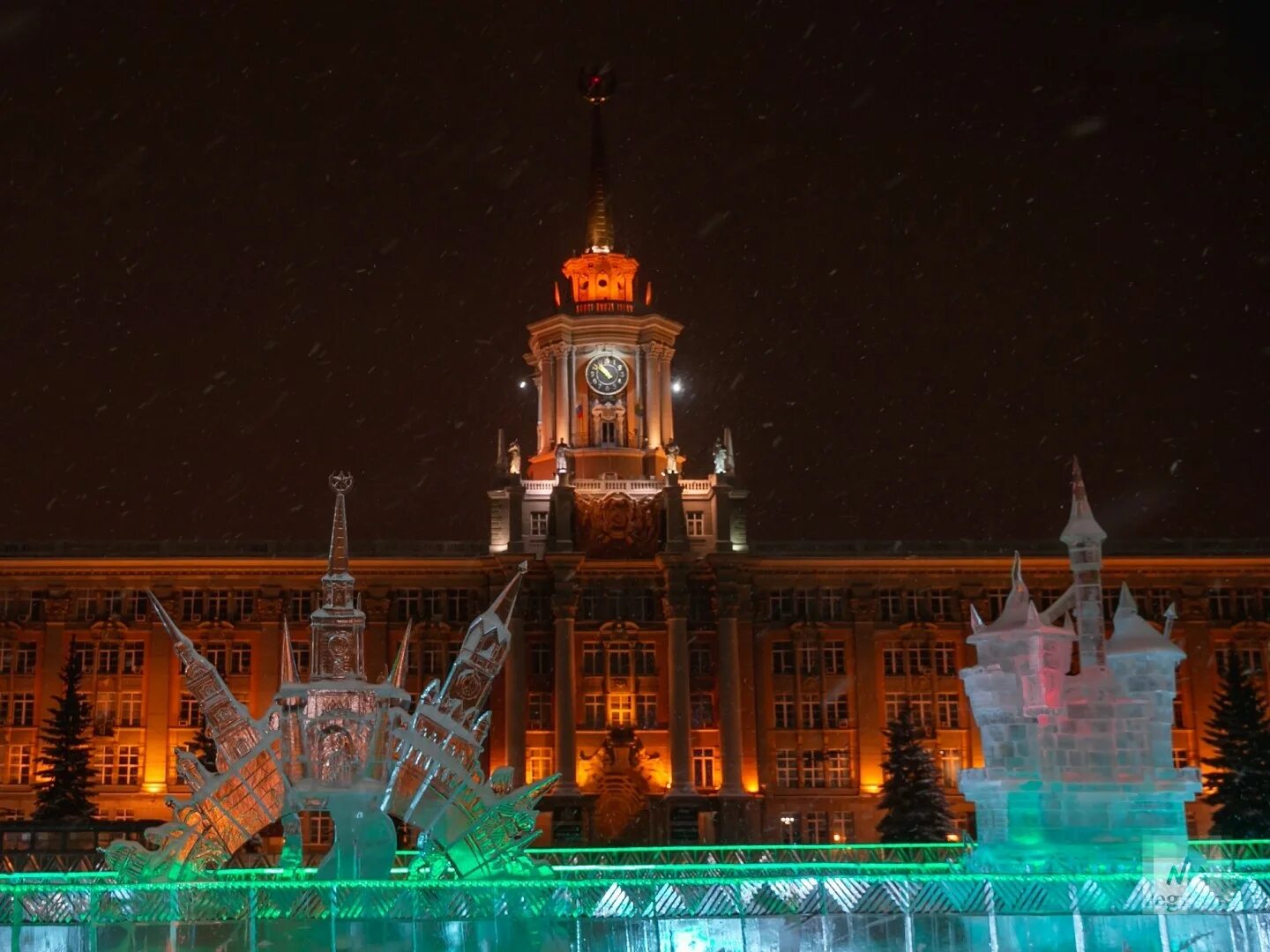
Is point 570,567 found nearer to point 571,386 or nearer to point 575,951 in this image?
point 571,386

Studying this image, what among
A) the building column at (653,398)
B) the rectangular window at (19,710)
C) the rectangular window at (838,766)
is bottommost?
the rectangular window at (838,766)

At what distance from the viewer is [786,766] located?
7969 cm

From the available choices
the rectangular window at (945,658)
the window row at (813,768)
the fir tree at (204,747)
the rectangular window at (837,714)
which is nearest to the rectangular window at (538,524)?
the window row at (813,768)

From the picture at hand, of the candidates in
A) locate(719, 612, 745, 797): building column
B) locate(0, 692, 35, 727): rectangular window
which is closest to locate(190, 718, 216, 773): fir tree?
locate(0, 692, 35, 727): rectangular window

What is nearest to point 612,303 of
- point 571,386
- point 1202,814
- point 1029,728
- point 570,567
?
point 571,386

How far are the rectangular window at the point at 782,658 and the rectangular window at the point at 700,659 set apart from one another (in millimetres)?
3189

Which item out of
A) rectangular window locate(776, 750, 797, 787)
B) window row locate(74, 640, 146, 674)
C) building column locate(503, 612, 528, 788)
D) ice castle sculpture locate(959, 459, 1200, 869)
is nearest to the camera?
ice castle sculpture locate(959, 459, 1200, 869)

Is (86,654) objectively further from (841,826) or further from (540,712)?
(841,826)

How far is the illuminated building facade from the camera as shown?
77.5 metres

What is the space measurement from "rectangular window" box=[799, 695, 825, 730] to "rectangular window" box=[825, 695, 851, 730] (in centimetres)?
25

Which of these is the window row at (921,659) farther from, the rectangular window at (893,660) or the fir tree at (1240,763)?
the fir tree at (1240,763)

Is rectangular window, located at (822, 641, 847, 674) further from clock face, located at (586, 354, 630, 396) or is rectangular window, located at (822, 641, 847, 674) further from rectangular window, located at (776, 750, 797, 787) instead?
clock face, located at (586, 354, 630, 396)

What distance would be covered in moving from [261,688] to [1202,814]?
44486 millimetres

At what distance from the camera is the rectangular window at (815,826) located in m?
78.3
